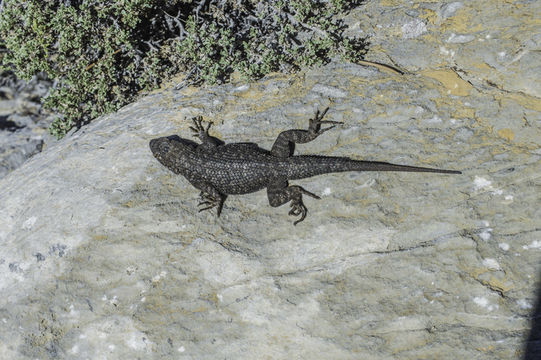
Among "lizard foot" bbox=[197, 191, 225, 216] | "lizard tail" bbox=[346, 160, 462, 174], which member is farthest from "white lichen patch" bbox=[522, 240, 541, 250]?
"lizard foot" bbox=[197, 191, 225, 216]

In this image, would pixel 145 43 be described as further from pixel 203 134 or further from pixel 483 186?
pixel 483 186

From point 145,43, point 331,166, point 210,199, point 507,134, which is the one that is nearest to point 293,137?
point 331,166

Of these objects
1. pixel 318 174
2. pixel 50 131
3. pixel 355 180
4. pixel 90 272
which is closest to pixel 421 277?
pixel 355 180

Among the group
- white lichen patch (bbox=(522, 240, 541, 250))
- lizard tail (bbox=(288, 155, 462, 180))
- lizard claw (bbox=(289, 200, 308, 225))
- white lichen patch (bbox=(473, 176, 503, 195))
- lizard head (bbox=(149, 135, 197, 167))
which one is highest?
lizard head (bbox=(149, 135, 197, 167))

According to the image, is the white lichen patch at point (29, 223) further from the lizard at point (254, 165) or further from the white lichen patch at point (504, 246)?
the white lichen patch at point (504, 246)

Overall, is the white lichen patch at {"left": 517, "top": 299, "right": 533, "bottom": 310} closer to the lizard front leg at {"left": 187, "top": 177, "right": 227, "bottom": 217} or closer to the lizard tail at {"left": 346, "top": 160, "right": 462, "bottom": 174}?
the lizard tail at {"left": 346, "top": 160, "right": 462, "bottom": 174}

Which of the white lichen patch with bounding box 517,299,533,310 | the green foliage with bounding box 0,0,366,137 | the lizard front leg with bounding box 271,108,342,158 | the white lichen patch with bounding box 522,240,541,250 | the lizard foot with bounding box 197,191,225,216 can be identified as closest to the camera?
the white lichen patch with bounding box 517,299,533,310

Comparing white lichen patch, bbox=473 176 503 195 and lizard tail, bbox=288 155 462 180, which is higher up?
lizard tail, bbox=288 155 462 180
